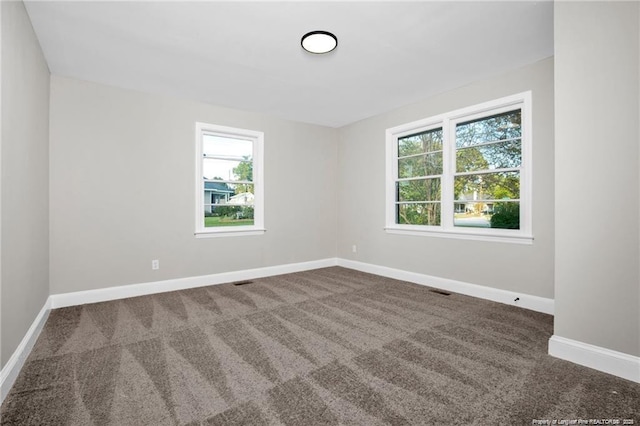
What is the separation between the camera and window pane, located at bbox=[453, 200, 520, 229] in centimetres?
341

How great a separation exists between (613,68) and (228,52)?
9.87 feet

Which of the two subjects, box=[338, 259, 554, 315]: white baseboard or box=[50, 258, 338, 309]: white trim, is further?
box=[50, 258, 338, 309]: white trim

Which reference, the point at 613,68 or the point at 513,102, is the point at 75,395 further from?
the point at 513,102

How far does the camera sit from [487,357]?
2156 mm

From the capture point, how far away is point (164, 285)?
154 inches

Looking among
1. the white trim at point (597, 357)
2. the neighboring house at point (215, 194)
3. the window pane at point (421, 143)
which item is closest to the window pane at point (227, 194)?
the neighboring house at point (215, 194)

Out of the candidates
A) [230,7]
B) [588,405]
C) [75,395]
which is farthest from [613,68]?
[75,395]

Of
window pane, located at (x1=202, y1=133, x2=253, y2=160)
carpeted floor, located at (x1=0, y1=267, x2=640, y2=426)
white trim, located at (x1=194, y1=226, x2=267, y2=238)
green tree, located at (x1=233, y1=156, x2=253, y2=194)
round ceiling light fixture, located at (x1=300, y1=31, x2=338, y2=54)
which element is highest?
round ceiling light fixture, located at (x1=300, y1=31, x2=338, y2=54)

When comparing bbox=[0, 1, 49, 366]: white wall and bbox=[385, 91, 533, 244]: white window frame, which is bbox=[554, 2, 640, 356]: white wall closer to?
bbox=[385, 91, 533, 244]: white window frame

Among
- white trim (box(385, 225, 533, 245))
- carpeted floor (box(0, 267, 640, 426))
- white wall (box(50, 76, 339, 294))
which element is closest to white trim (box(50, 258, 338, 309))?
white wall (box(50, 76, 339, 294))

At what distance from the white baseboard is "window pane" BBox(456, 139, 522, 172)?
1444 millimetres

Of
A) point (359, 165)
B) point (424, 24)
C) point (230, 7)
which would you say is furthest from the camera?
point (359, 165)

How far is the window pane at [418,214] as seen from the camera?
418 cm

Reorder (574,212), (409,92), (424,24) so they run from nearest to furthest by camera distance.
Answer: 1. (574,212)
2. (424,24)
3. (409,92)
